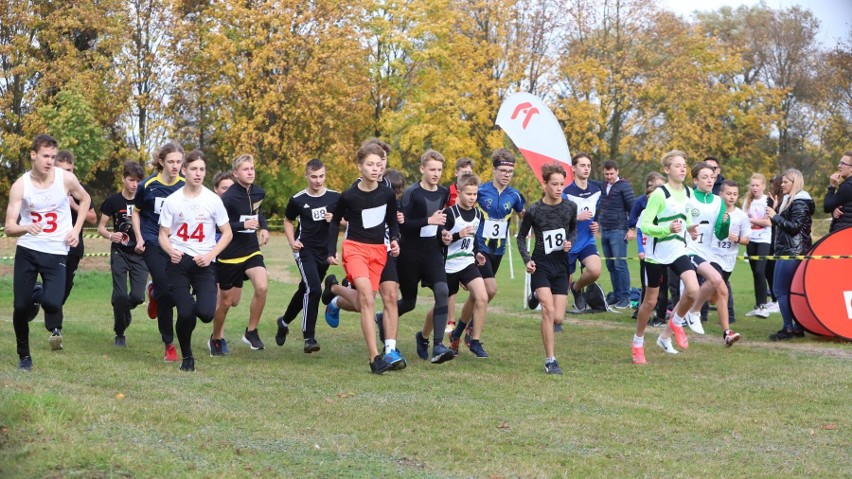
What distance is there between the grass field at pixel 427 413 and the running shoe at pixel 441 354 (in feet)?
0.31

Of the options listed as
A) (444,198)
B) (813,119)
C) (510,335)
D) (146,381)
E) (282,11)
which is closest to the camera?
(146,381)

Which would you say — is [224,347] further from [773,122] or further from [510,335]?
[773,122]

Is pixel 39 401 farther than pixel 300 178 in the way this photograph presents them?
No

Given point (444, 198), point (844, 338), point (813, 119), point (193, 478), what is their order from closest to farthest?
point (193, 478)
point (444, 198)
point (844, 338)
point (813, 119)

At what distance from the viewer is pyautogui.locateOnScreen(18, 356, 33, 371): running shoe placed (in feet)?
30.6

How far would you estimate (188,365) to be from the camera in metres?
9.84

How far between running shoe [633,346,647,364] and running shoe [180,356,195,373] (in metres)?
4.38

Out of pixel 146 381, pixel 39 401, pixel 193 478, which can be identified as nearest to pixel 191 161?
pixel 146 381

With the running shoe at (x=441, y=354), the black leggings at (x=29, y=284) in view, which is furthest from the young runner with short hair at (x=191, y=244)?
the running shoe at (x=441, y=354)

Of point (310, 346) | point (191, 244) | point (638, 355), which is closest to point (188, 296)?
point (191, 244)

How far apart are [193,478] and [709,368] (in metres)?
6.41

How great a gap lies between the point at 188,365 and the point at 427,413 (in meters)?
2.98

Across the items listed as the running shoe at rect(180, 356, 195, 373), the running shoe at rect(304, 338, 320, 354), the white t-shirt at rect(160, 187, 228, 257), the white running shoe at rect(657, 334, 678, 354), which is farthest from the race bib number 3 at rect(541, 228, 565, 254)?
the running shoe at rect(180, 356, 195, 373)

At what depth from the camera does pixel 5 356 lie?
398 inches
